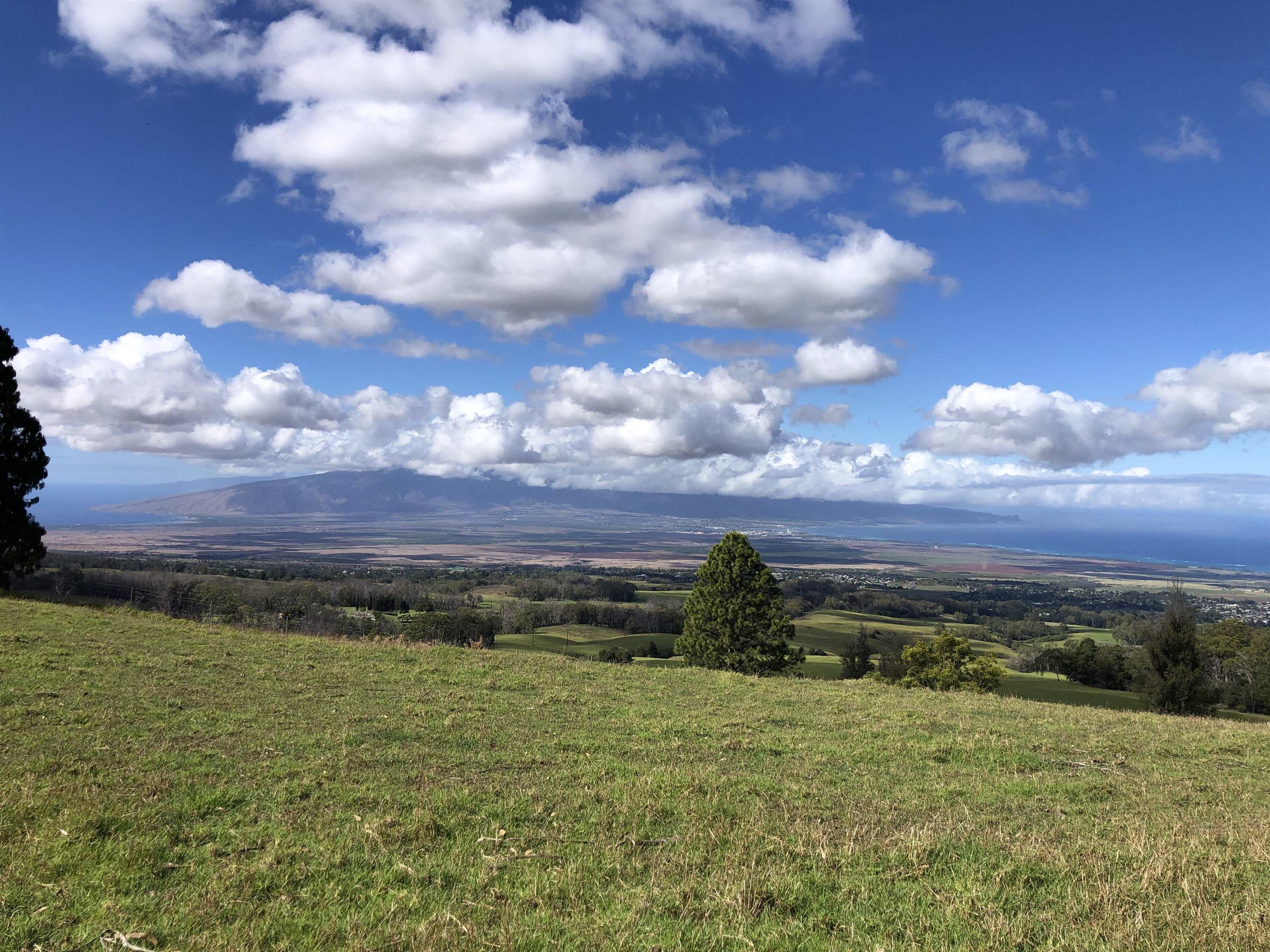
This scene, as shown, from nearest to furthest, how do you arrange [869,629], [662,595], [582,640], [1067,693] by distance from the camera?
1. [1067,693]
2. [582,640]
3. [869,629]
4. [662,595]

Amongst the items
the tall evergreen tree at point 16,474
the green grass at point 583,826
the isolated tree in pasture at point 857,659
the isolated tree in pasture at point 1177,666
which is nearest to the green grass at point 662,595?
the isolated tree in pasture at point 857,659

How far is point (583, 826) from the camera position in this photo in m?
7.19

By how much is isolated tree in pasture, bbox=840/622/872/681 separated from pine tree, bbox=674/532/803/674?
17814mm

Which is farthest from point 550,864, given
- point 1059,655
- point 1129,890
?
point 1059,655

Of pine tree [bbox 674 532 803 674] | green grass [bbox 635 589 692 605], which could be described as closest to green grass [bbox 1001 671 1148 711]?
pine tree [bbox 674 532 803 674]

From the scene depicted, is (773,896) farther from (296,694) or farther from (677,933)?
(296,694)

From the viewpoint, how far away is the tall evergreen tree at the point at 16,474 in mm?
27094

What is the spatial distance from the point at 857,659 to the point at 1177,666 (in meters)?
31.3

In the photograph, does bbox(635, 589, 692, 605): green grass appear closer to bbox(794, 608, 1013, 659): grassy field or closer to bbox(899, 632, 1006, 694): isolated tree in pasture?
bbox(794, 608, 1013, 659): grassy field

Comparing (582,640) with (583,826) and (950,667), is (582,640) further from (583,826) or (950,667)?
(583,826)

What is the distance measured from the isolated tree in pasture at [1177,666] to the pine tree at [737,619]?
17.0 metres

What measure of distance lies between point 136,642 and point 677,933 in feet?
62.8

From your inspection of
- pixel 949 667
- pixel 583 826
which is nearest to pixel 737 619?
pixel 949 667

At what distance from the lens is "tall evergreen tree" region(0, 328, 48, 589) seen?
27094 millimetres
